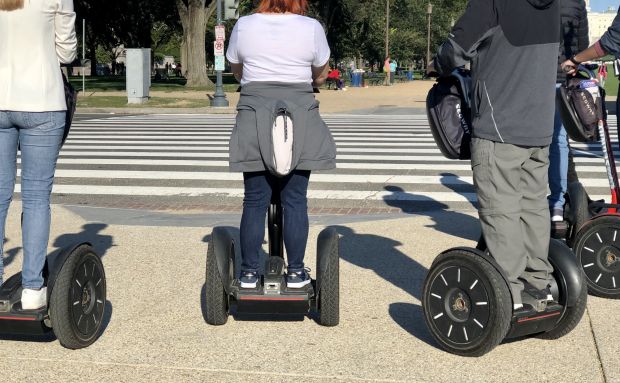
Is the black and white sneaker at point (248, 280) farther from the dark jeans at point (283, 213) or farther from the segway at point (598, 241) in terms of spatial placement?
the segway at point (598, 241)

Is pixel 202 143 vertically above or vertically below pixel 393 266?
above

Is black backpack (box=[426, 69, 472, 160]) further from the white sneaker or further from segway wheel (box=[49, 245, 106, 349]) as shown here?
the white sneaker

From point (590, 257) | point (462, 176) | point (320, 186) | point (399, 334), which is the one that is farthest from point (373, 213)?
point (399, 334)

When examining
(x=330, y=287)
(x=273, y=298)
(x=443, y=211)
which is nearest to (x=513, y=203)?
(x=330, y=287)

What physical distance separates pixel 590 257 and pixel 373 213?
3628 mm

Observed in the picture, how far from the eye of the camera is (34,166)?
14.3 feet

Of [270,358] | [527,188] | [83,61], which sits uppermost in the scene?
[83,61]

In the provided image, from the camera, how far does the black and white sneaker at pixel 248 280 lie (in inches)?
187

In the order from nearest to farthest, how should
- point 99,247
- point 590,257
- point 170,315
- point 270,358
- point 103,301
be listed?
point 270,358
point 103,301
point 170,315
point 590,257
point 99,247

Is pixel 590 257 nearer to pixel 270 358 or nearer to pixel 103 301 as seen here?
pixel 270 358

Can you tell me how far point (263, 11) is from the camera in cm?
463

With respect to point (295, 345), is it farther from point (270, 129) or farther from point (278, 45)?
point (278, 45)

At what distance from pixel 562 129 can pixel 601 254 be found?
133 centimetres

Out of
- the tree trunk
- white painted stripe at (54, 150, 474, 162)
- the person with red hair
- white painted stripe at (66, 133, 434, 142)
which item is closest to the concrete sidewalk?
the person with red hair
